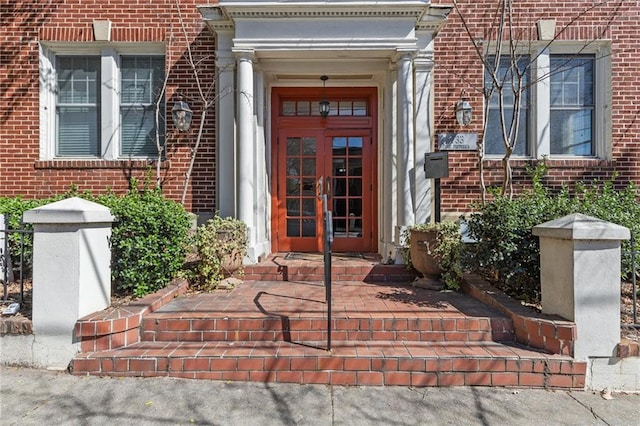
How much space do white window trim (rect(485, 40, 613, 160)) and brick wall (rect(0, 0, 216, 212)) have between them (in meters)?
4.50

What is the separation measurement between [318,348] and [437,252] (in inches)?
76.5

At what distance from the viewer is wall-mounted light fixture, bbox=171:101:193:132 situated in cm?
541

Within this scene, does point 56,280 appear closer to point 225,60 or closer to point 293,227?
point 293,227

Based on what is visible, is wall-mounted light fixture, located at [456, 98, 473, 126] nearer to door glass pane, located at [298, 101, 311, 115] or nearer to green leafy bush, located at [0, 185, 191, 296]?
door glass pane, located at [298, 101, 311, 115]

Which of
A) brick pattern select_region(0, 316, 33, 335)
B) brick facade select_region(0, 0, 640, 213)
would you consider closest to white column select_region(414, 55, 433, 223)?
brick facade select_region(0, 0, 640, 213)

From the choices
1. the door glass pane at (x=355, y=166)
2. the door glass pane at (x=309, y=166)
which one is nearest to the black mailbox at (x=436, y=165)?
the door glass pane at (x=355, y=166)

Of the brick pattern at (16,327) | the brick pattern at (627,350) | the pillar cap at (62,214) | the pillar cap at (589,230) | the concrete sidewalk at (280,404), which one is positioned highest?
the pillar cap at (62,214)

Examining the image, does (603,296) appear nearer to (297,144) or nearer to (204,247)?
(204,247)

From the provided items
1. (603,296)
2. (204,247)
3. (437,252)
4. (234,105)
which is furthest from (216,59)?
(603,296)

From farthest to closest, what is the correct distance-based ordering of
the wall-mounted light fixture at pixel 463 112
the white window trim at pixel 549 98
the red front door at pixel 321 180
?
the red front door at pixel 321 180, the white window trim at pixel 549 98, the wall-mounted light fixture at pixel 463 112

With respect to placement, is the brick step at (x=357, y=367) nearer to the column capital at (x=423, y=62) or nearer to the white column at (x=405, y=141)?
the white column at (x=405, y=141)

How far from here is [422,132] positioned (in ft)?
17.9

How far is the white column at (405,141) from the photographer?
5.16 m

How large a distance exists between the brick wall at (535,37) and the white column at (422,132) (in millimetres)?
308
